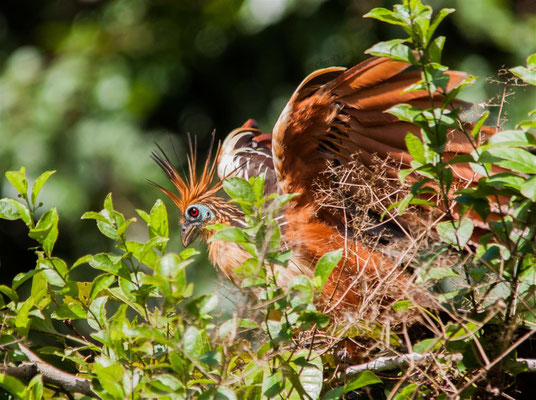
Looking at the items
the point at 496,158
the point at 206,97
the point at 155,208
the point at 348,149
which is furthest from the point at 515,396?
the point at 206,97

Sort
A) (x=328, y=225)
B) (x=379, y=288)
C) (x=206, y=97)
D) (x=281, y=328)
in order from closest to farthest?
(x=281, y=328)
(x=379, y=288)
(x=328, y=225)
(x=206, y=97)

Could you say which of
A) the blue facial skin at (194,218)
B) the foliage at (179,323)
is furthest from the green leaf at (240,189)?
the blue facial skin at (194,218)

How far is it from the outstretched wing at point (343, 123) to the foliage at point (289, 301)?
2.35ft

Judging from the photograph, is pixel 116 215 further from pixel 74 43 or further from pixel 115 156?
pixel 74 43

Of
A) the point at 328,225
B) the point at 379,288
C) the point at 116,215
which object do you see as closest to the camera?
the point at 116,215

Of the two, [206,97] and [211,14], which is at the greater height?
[211,14]

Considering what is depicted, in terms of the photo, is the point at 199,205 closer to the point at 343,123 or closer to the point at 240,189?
the point at 343,123

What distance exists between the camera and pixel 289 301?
43.0 inches

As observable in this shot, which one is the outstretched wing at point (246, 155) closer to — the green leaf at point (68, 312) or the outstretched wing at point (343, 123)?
the outstretched wing at point (343, 123)

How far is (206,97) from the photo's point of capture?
428 centimetres

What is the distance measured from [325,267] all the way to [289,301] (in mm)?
116

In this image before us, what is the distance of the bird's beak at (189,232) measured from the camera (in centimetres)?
263

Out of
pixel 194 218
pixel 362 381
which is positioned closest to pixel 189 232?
pixel 194 218

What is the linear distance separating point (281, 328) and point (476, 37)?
277cm
